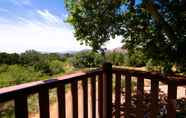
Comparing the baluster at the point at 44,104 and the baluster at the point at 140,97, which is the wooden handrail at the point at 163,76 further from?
the baluster at the point at 44,104

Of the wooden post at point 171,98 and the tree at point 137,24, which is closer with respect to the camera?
the wooden post at point 171,98

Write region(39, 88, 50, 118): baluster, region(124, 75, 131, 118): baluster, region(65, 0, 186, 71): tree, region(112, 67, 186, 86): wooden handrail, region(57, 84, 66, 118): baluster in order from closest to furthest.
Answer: region(39, 88, 50, 118): baluster < region(57, 84, 66, 118): baluster < region(112, 67, 186, 86): wooden handrail < region(124, 75, 131, 118): baluster < region(65, 0, 186, 71): tree

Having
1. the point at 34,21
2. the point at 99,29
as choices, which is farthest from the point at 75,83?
the point at 34,21

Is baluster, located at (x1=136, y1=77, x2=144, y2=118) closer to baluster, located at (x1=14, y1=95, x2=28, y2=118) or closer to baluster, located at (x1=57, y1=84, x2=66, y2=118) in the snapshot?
baluster, located at (x1=57, y1=84, x2=66, y2=118)

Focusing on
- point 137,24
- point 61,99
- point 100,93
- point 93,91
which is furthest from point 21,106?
point 137,24

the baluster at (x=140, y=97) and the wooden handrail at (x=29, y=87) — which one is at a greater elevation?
the wooden handrail at (x=29, y=87)

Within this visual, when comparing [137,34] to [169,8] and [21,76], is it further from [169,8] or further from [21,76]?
[21,76]

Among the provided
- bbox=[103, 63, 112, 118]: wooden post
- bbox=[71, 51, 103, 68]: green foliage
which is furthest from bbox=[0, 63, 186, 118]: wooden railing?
bbox=[71, 51, 103, 68]: green foliage

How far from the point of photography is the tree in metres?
2.81

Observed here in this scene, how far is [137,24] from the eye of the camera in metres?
3.13

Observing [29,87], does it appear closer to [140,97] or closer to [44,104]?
[44,104]

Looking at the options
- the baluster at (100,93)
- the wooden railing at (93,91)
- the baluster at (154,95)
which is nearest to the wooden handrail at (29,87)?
the wooden railing at (93,91)

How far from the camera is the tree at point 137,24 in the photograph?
2.81 m

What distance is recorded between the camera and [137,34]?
10.5 ft
